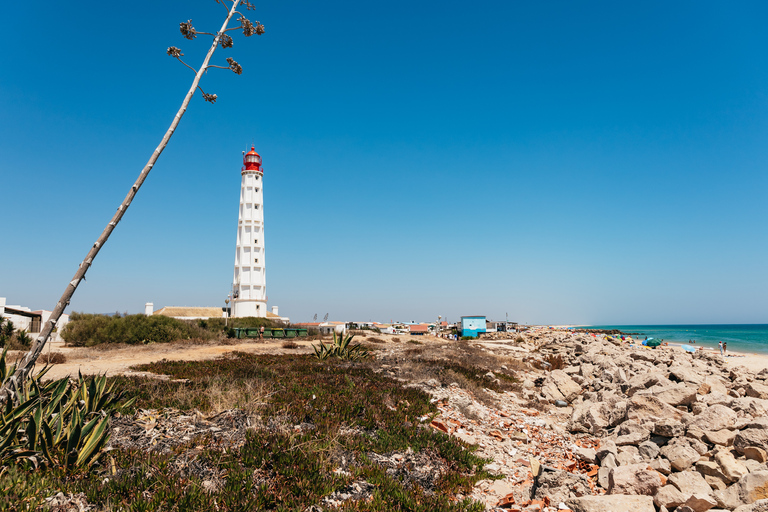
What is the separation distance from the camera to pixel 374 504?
188 inches

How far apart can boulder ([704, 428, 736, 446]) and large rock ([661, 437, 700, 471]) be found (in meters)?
0.34

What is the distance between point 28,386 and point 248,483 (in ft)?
13.0

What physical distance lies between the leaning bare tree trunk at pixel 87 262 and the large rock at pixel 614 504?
6.73 meters

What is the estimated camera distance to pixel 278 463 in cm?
532

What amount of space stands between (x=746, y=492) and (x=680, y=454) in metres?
1.31

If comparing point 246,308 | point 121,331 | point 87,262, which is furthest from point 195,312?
point 87,262

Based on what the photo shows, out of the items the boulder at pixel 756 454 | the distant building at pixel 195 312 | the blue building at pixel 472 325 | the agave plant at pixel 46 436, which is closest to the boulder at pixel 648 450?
the boulder at pixel 756 454

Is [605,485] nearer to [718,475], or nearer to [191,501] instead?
[718,475]

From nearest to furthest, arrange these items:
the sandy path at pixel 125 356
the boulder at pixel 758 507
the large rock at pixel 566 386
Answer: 1. the boulder at pixel 758 507
2. the large rock at pixel 566 386
3. the sandy path at pixel 125 356

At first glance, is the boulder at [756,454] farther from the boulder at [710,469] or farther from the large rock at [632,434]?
the large rock at [632,434]

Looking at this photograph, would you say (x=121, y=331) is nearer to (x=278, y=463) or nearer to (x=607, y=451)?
(x=278, y=463)

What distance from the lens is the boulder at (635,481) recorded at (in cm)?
534

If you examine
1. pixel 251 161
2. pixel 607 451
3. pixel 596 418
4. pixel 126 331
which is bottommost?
pixel 596 418

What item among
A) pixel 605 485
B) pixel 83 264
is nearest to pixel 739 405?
pixel 605 485
